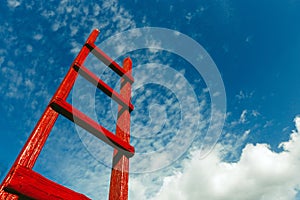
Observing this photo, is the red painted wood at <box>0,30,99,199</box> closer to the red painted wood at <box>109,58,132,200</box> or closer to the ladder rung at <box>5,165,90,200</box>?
the ladder rung at <box>5,165,90,200</box>

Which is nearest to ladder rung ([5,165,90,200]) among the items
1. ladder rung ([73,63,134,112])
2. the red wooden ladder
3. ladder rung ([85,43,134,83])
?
the red wooden ladder

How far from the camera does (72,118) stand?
222 cm

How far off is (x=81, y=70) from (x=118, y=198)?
1.62 meters

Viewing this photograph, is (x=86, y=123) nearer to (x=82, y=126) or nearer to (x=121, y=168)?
(x=82, y=126)

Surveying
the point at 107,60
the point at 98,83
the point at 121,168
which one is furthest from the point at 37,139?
the point at 107,60

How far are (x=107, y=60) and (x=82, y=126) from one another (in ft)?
5.51

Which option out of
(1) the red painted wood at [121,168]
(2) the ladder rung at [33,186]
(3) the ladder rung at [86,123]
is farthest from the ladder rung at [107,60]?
(2) the ladder rung at [33,186]

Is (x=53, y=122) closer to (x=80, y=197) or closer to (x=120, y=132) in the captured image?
(x=80, y=197)

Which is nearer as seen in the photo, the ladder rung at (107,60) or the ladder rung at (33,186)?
the ladder rung at (33,186)

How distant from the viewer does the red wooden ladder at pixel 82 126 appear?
1501mm

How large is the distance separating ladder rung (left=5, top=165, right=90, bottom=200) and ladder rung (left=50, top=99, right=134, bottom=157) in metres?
0.70

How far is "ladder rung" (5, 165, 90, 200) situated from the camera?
1.45 meters

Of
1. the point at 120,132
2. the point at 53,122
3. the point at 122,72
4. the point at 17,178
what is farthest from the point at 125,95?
the point at 17,178

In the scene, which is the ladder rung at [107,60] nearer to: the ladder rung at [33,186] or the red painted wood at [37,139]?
the red painted wood at [37,139]
